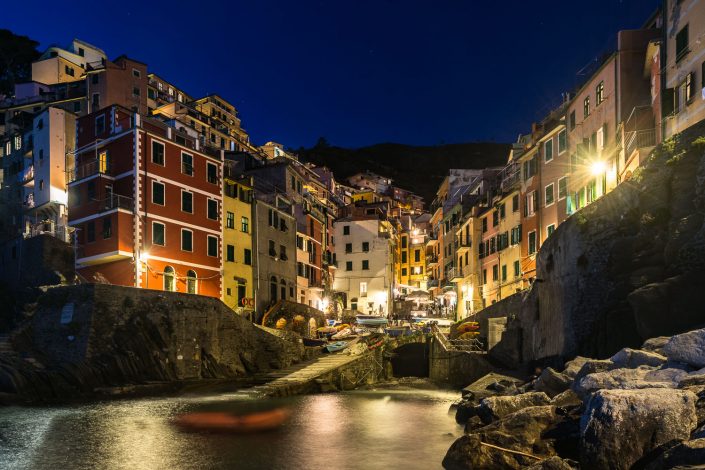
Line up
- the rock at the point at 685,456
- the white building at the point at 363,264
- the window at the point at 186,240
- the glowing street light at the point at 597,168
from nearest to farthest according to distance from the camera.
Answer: the rock at the point at 685,456
the glowing street light at the point at 597,168
the window at the point at 186,240
the white building at the point at 363,264

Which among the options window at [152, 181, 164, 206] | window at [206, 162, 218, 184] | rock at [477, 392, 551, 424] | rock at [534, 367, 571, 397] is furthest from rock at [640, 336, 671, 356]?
window at [206, 162, 218, 184]

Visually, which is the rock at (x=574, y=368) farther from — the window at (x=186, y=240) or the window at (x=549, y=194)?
the window at (x=186, y=240)

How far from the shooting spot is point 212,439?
23.3 m

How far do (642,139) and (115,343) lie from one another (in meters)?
35.5

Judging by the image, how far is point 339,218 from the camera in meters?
96.0

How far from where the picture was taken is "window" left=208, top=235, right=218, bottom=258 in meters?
52.9

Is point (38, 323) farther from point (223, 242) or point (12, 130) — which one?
point (12, 130)

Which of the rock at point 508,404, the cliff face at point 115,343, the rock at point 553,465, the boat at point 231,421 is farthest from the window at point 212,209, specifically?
the rock at point 553,465

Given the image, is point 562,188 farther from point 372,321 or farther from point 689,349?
point 689,349

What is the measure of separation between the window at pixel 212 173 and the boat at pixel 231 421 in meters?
29.1

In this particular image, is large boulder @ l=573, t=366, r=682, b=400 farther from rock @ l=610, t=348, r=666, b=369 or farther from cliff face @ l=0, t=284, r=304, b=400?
cliff face @ l=0, t=284, r=304, b=400

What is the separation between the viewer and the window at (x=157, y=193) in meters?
47.7

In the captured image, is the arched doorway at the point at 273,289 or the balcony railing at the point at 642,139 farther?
the arched doorway at the point at 273,289

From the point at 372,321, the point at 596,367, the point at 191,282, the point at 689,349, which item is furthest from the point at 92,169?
the point at 689,349
